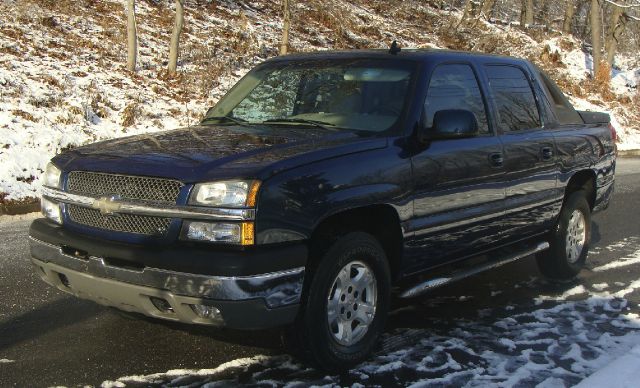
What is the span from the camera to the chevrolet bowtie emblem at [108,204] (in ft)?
Answer: 12.1

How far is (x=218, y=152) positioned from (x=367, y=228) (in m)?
1.06

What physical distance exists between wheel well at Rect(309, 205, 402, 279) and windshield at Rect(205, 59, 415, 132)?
567 mm

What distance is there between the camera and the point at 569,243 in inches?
246

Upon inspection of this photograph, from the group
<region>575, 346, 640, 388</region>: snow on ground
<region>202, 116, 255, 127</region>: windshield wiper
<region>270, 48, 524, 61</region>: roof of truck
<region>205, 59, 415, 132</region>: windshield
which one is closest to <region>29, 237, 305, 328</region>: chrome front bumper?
<region>205, 59, 415, 132</region>: windshield

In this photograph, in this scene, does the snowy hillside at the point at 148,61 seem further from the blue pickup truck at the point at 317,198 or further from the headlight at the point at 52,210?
the blue pickup truck at the point at 317,198

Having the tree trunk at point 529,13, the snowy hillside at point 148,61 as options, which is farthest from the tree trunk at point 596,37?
the tree trunk at point 529,13

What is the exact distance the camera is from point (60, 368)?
3.92 meters

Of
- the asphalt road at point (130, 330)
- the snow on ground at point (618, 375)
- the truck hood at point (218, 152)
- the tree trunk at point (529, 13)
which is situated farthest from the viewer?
the tree trunk at point (529, 13)

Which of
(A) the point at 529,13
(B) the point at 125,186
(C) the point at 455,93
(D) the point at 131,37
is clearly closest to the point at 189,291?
(B) the point at 125,186

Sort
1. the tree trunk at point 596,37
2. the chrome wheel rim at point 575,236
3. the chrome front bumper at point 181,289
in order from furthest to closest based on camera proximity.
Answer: the tree trunk at point 596,37 < the chrome wheel rim at point 575,236 < the chrome front bumper at point 181,289

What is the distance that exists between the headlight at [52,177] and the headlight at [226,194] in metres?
1.15

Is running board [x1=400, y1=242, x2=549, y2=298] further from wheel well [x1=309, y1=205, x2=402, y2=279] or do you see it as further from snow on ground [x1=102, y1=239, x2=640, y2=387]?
snow on ground [x1=102, y1=239, x2=640, y2=387]

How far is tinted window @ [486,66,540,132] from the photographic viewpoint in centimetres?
530

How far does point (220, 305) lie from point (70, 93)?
10.5 metres
